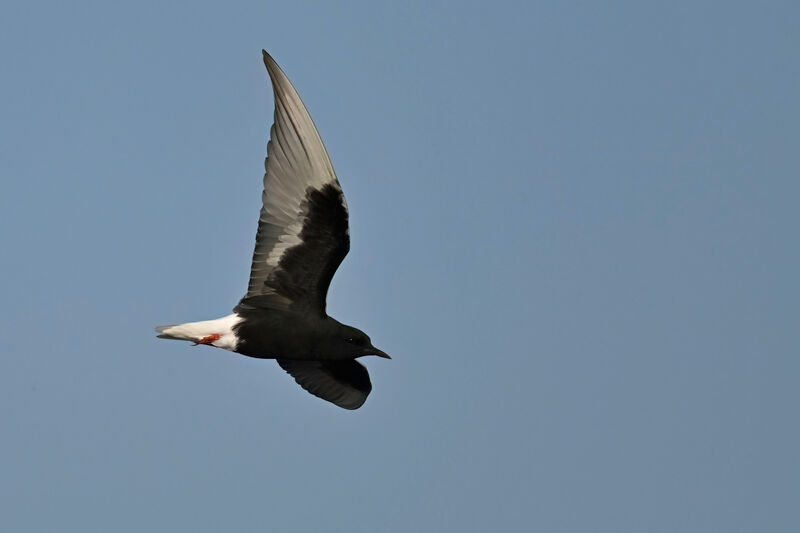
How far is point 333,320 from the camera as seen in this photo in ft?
81.9

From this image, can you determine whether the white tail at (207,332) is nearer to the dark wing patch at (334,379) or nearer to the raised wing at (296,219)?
the raised wing at (296,219)

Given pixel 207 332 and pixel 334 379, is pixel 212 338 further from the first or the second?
pixel 334 379

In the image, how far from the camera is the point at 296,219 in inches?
937

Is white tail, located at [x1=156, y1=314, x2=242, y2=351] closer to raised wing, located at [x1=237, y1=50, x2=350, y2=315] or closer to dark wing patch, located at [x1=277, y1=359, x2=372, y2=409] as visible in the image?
raised wing, located at [x1=237, y1=50, x2=350, y2=315]

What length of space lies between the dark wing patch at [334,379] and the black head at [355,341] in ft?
6.83

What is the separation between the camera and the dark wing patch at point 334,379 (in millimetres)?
27469

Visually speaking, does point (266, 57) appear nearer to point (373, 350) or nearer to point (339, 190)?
point (339, 190)

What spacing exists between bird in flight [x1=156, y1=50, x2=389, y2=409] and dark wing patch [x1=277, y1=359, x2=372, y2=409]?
2.22 metres

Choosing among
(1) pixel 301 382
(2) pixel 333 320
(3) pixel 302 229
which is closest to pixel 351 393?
(1) pixel 301 382

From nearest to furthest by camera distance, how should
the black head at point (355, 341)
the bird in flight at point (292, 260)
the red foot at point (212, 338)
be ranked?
1. the bird in flight at point (292, 260)
2. the red foot at point (212, 338)
3. the black head at point (355, 341)

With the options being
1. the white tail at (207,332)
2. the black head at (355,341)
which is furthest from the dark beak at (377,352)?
the white tail at (207,332)

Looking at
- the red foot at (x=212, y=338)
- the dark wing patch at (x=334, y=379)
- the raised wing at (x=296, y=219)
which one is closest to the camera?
the raised wing at (x=296, y=219)

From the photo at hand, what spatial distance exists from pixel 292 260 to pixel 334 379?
13.8 feet

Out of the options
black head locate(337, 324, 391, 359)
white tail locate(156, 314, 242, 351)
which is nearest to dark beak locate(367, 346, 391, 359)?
black head locate(337, 324, 391, 359)
